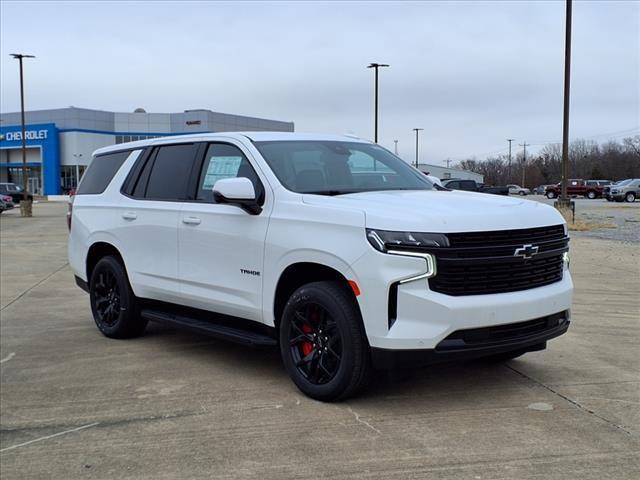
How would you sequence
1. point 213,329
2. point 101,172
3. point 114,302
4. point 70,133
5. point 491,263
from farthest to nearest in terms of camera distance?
point 70,133 < point 101,172 < point 114,302 < point 213,329 < point 491,263

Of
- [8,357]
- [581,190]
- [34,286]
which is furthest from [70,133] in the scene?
[8,357]

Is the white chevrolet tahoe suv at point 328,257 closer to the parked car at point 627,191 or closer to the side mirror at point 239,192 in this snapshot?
the side mirror at point 239,192

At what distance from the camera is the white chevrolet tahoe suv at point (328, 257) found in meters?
4.01

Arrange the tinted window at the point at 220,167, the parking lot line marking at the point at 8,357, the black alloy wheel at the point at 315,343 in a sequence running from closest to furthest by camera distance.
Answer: the black alloy wheel at the point at 315,343 → the tinted window at the point at 220,167 → the parking lot line marking at the point at 8,357

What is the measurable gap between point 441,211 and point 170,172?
2875mm

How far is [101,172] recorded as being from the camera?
7.07 m

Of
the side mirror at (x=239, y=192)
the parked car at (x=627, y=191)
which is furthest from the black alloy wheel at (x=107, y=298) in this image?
the parked car at (x=627, y=191)

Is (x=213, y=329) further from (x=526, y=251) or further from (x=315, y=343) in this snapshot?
(x=526, y=251)

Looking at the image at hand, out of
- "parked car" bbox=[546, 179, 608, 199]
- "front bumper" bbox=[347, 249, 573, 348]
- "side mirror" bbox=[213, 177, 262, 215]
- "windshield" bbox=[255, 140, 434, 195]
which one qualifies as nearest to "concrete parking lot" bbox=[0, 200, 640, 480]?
"front bumper" bbox=[347, 249, 573, 348]

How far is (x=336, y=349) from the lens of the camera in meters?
4.39

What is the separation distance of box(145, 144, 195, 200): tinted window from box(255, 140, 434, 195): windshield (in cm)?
89

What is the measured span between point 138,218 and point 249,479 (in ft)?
11.0

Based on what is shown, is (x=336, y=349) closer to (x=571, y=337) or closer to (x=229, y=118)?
(x=571, y=337)

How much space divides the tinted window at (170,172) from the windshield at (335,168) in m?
0.89
